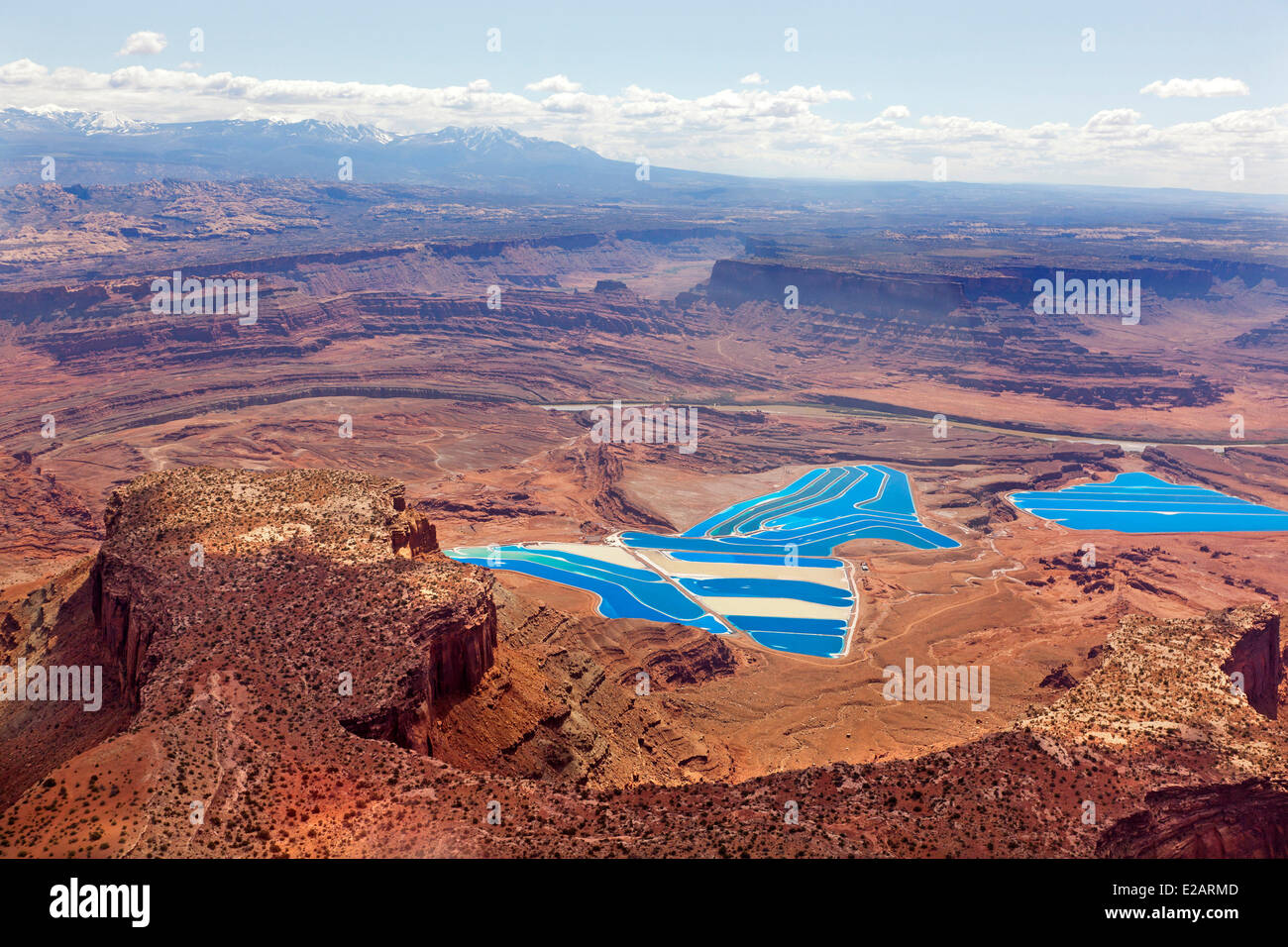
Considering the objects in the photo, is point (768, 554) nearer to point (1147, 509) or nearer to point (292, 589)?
point (1147, 509)

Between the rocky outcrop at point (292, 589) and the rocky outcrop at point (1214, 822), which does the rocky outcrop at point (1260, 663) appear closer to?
the rocky outcrop at point (1214, 822)

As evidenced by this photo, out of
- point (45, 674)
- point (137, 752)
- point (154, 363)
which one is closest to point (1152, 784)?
point (137, 752)

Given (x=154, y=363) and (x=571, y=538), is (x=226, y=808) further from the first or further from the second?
(x=154, y=363)

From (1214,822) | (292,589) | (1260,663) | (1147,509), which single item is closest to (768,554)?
(1260,663)

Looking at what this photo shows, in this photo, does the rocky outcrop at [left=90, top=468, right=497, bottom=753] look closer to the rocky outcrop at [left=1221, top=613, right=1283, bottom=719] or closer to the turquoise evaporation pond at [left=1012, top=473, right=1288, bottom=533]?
the rocky outcrop at [left=1221, top=613, right=1283, bottom=719]

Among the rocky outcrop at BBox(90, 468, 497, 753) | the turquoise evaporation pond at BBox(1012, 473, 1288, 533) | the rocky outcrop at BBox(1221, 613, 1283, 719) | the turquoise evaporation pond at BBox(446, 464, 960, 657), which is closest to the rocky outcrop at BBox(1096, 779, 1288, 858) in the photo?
the rocky outcrop at BBox(1221, 613, 1283, 719)

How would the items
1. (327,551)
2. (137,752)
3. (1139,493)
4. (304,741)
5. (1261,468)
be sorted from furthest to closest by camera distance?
(1261,468) → (1139,493) → (327,551) → (304,741) → (137,752)

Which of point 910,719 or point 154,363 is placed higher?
point 154,363
